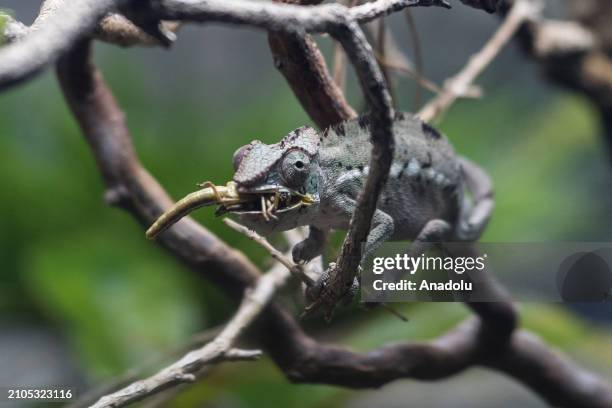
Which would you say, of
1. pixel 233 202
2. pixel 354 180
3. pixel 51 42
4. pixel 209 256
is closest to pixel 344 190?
pixel 354 180

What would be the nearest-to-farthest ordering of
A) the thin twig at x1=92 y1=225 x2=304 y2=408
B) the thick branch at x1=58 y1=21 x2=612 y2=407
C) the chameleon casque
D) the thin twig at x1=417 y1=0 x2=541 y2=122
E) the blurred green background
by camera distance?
the chameleon casque
the thin twig at x1=92 y1=225 x2=304 y2=408
the thick branch at x1=58 y1=21 x2=612 y2=407
the thin twig at x1=417 y1=0 x2=541 y2=122
the blurred green background

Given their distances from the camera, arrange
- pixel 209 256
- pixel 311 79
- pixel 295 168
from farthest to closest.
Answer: pixel 209 256 < pixel 311 79 < pixel 295 168

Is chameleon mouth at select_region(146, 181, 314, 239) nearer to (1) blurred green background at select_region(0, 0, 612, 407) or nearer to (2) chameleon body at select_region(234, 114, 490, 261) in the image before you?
(2) chameleon body at select_region(234, 114, 490, 261)

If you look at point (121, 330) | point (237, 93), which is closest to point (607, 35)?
point (237, 93)

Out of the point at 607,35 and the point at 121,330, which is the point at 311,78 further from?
the point at 607,35

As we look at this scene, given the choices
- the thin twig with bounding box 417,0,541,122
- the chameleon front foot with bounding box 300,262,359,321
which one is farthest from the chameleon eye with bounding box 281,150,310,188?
the thin twig with bounding box 417,0,541,122

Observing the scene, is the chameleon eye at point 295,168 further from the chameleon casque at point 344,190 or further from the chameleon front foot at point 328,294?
the chameleon front foot at point 328,294

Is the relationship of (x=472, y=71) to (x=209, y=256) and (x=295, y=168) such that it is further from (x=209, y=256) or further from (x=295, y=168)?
(x=295, y=168)

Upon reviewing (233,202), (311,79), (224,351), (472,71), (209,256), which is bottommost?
(224,351)
